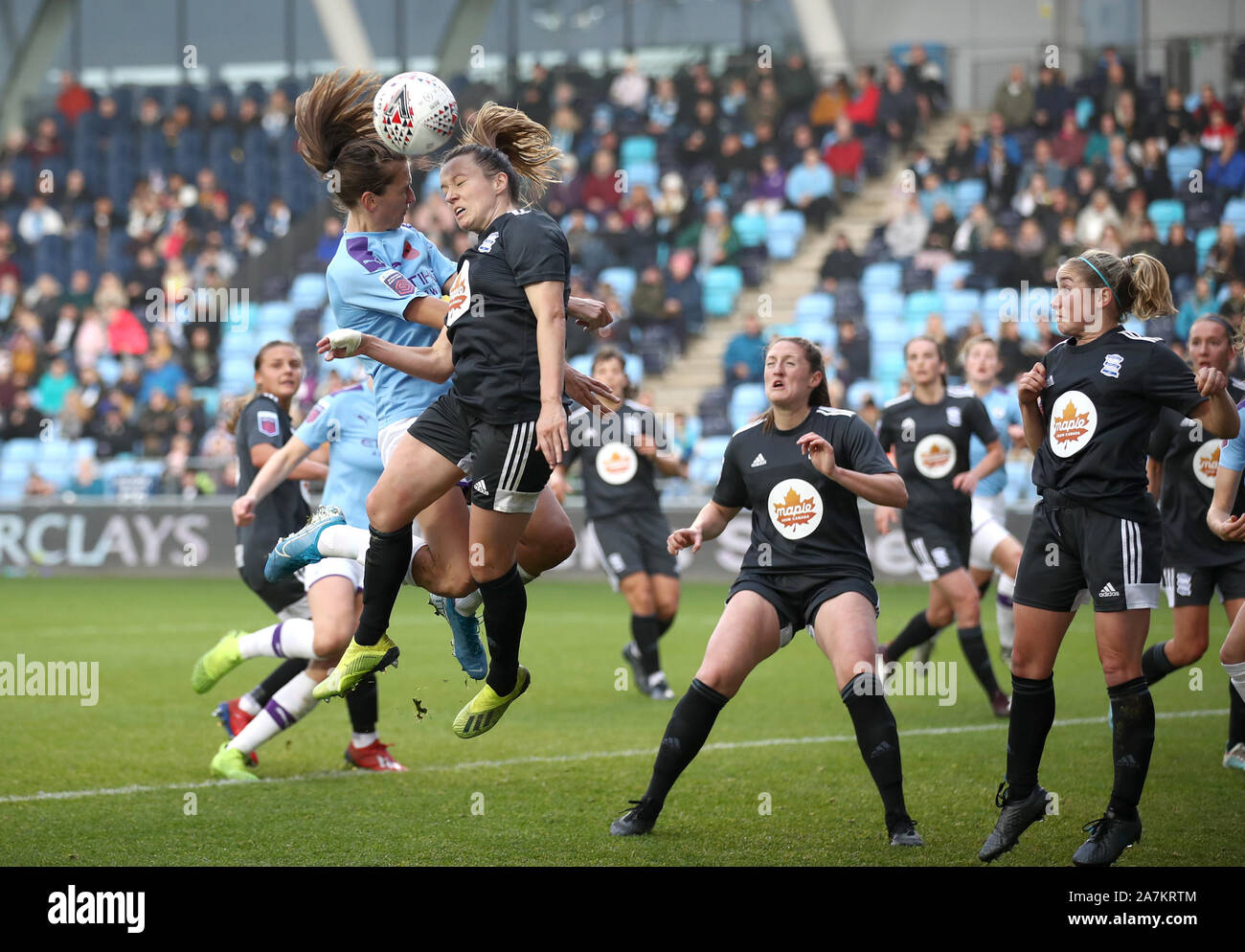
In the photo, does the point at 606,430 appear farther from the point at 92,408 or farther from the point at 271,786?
the point at 92,408

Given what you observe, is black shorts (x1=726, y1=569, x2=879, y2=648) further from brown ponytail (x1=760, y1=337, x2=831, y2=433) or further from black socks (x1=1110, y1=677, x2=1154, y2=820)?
black socks (x1=1110, y1=677, x2=1154, y2=820)

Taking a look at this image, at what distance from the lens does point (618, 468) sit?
1035 cm

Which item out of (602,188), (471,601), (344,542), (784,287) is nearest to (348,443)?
(344,542)

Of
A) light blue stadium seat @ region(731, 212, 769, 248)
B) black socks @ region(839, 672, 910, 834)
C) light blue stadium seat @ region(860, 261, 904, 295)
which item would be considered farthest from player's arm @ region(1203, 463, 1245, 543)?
light blue stadium seat @ region(731, 212, 769, 248)

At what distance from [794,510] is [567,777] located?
216 centimetres

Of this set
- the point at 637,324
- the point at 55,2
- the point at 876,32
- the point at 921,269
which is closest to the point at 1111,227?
the point at 921,269

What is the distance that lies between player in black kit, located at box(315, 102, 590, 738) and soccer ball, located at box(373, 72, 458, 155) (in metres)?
0.13

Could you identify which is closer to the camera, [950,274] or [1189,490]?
[1189,490]

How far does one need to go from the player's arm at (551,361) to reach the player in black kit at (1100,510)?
177 cm

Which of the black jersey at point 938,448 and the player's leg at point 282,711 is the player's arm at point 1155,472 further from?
the player's leg at point 282,711

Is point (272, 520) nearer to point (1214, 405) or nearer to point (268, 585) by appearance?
point (268, 585)

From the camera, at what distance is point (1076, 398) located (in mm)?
5477

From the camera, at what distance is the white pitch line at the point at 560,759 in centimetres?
693

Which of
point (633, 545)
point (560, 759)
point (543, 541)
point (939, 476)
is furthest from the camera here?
point (633, 545)
